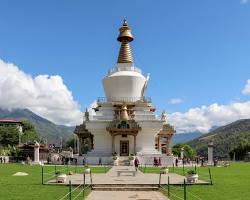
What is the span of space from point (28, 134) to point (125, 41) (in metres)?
64.2

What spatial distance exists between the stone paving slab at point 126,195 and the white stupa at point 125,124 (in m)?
34.8

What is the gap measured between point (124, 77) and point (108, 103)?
4737 mm

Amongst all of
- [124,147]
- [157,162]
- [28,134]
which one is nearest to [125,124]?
[124,147]

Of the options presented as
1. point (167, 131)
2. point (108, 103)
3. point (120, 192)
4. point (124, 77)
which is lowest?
point (120, 192)

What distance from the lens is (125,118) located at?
6016cm

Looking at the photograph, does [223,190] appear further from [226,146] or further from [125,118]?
[226,146]

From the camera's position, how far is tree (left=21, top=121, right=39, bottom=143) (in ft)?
402

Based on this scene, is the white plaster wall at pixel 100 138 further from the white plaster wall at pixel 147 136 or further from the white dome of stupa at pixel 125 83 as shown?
the white dome of stupa at pixel 125 83

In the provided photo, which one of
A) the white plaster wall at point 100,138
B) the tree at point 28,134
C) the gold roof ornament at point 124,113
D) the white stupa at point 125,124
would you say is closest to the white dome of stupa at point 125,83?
the white stupa at point 125,124

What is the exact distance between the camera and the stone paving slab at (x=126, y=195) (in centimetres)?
2077

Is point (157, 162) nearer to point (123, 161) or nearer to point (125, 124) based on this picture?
point (123, 161)

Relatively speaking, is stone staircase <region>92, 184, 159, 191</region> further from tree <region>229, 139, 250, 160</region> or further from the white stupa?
tree <region>229, 139, 250, 160</region>

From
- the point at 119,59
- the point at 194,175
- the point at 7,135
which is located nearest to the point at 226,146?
the point at 7,135

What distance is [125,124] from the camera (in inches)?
2347
